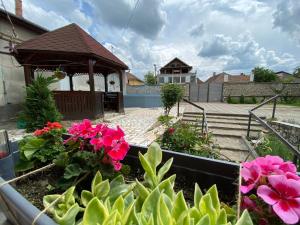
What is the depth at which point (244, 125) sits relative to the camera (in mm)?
5582

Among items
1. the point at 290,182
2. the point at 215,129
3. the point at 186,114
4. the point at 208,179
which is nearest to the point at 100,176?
the point at 208,179

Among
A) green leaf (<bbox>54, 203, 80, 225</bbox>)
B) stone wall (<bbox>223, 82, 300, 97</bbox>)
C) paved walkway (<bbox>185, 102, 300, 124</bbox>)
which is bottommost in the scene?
paved walkway (<bbox>185, 102, 300, 124</bbox>)

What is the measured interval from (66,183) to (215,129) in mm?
4993

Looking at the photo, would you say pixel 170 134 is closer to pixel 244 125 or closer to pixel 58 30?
pixel 244 125

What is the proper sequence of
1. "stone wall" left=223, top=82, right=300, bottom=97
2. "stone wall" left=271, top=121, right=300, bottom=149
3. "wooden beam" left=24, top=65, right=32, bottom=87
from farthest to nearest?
"stone wall" left=223, top=82, right=300, bottom=97
"wooden beam" left=24, top=65, right=32, bottom=87
"stone wall" left=271, top=121, right=300, bottom=149

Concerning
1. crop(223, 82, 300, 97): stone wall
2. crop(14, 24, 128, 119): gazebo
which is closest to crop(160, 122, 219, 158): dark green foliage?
crop(14, 24, 128, 119): gazebo

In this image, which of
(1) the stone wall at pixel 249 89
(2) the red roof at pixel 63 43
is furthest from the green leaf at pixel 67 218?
(1) the stone wall at pixel 249 89

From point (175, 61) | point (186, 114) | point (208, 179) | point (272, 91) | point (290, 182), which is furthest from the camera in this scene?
point (175, 61)

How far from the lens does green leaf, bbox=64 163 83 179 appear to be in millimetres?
889

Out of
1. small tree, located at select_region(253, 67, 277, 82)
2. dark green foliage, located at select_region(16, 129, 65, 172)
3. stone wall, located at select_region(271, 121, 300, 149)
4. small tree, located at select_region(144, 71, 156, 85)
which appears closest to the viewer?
dark green foliage, located at select_region(16, 129, 65, 172)

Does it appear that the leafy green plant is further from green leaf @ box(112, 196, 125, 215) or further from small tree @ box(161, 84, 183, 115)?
A: small tree @ box(161, 84, 183, 115)

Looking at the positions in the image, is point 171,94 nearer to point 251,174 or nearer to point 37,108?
point 37,108

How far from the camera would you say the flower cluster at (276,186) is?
54 centimetres

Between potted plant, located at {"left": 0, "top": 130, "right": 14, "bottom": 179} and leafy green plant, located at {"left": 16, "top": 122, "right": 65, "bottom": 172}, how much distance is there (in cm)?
11
